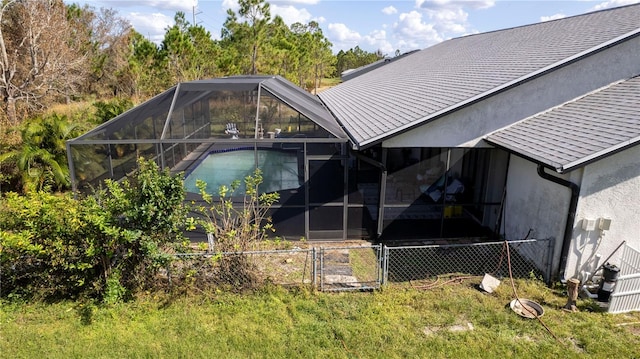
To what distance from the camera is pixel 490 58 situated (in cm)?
1252

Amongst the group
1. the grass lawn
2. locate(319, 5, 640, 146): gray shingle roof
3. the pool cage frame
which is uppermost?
locate(319, 5, 640, 146): gray shingle roof

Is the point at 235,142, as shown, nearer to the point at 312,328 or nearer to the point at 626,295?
the point at 312,328

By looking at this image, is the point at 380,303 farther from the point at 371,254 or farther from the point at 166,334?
the point at 166,334

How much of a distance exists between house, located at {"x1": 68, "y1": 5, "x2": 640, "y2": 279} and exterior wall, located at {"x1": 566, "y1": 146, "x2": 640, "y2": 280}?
0.02m

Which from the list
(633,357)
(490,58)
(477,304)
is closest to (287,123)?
(477,304)

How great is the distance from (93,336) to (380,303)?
459 cm

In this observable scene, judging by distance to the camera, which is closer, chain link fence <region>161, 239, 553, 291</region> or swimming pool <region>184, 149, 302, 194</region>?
chain link fence <region>161, 239, 553, 291</region>

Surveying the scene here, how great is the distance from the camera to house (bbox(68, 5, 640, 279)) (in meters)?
7.56

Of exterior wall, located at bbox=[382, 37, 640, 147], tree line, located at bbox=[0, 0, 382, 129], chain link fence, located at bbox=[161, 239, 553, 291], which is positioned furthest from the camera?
tree line, located at bbox=[0, 0, 382, 129]

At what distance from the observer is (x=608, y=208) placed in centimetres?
738

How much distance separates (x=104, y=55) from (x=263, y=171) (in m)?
31.7

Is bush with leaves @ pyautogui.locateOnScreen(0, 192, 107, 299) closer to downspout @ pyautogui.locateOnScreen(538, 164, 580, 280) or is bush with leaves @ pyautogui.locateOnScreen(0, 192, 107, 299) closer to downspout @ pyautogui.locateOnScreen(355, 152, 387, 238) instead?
downspout @ pyautogui.locateOnScreen(355, 152, 387, 238)

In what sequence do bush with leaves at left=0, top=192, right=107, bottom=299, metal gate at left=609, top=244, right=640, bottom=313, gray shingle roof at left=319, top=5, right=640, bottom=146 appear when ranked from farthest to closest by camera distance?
gray shingle roof at left=319, top=5, right=640, bottom=146
metal gate at left=609, top=244, right=640, bottom=313
bush with leaves at left=0, top=192, right=107, bottom=299

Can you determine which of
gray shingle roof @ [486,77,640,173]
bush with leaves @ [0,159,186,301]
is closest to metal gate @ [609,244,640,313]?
gray shingle roof @ [486,77,640,173]
